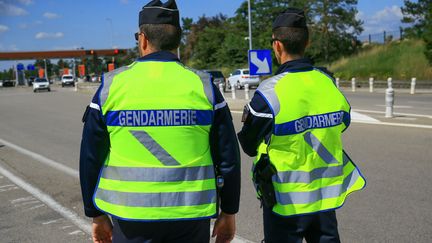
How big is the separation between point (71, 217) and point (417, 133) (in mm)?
8132

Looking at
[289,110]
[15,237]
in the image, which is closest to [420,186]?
[289,110]

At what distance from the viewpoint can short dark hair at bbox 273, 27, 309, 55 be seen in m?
2.65

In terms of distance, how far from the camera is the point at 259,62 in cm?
1573

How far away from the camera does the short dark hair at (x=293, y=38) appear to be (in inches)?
104

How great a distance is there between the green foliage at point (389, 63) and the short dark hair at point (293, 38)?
2872 centimetres

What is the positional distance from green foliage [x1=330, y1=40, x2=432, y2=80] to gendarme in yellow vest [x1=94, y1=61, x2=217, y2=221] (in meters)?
29.4

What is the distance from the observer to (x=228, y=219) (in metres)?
2.48

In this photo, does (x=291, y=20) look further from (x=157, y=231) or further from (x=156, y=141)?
(x=157, y=231)

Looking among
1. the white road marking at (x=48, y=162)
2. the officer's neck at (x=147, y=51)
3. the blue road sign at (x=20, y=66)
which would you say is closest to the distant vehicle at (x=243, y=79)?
the white road marking at (x=48, y=162)

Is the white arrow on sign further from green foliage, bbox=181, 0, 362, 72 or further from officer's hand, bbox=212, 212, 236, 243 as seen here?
officer's hand, bbox=212, 212, 236, 243

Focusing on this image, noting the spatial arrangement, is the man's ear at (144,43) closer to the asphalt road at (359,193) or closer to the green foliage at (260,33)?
the asphalt road at (359,193)

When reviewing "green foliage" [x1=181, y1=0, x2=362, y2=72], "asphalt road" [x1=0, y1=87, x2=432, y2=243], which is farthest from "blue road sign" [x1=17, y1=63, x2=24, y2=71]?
"asphalt road" [x1=0, y1=87, x2=432, y2=243]

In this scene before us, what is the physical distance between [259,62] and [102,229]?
1373cm

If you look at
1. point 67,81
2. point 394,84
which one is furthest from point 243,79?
point 67,81
